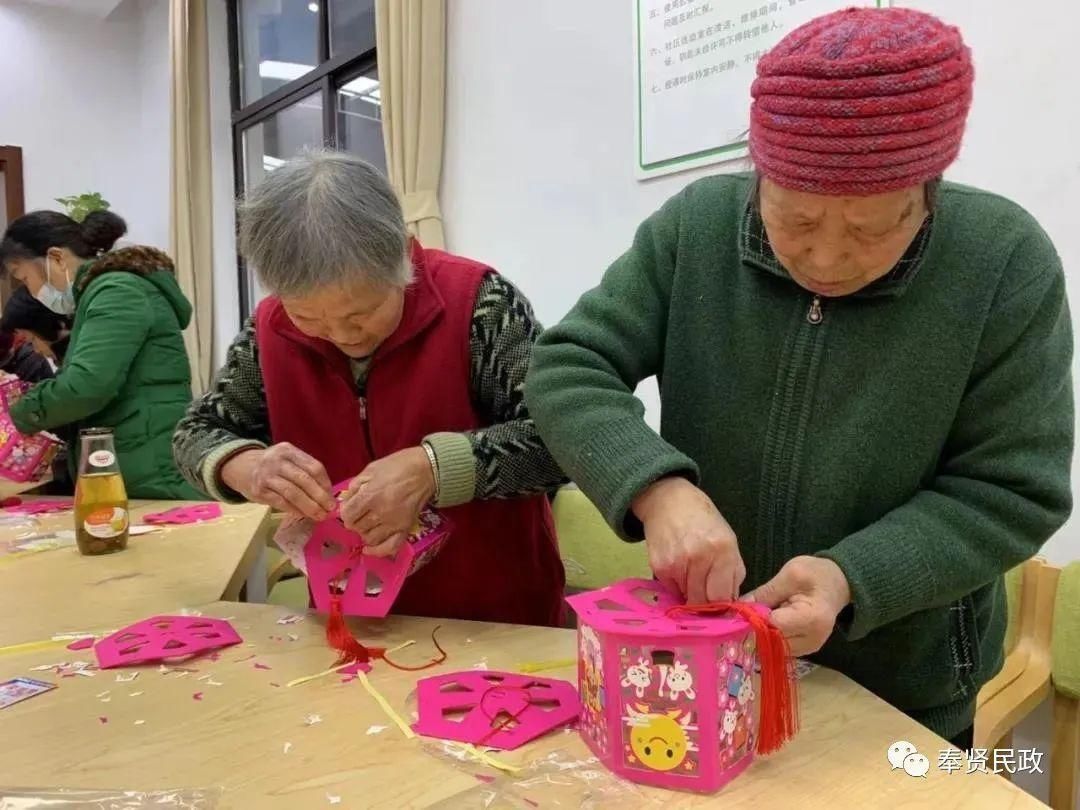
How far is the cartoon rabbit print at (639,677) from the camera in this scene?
29.9 inches

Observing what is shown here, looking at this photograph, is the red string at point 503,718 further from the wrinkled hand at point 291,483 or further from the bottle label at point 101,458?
the bottle label at point 101,458

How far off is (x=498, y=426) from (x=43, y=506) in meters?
1.59

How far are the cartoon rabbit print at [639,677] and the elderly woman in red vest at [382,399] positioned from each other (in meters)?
0.46

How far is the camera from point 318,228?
1.12 m

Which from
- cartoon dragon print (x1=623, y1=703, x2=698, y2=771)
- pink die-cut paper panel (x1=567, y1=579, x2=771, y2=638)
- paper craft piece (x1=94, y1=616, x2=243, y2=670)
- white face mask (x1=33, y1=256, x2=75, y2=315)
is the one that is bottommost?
paper craft piece (x1=94, y1=616, x2=243, y2=670)

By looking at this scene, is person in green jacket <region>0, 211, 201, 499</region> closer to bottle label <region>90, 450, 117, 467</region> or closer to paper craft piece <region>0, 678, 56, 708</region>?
bottle label <region>90, 450, 117, 467</region>

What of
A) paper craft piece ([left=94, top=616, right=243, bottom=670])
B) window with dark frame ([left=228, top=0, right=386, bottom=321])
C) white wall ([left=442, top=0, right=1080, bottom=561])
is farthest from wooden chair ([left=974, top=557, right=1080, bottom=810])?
window with dark frame ([left=228, top=0, right=386, bottom=321])

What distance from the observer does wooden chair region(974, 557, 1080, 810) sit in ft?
4.75

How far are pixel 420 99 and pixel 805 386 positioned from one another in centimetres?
248

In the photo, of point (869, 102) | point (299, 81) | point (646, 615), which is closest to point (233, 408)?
point (646, 615)

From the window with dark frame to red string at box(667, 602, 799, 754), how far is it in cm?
289

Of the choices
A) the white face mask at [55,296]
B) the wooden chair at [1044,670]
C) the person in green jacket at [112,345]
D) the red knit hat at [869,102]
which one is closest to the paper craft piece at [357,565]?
the red knit hat at [869,102]

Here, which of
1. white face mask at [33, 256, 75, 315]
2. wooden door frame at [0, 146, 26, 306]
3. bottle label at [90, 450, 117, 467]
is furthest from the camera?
wooden door frame at [0, 146, 26, 306]

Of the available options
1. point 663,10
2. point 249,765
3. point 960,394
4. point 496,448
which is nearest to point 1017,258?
point 960,394
